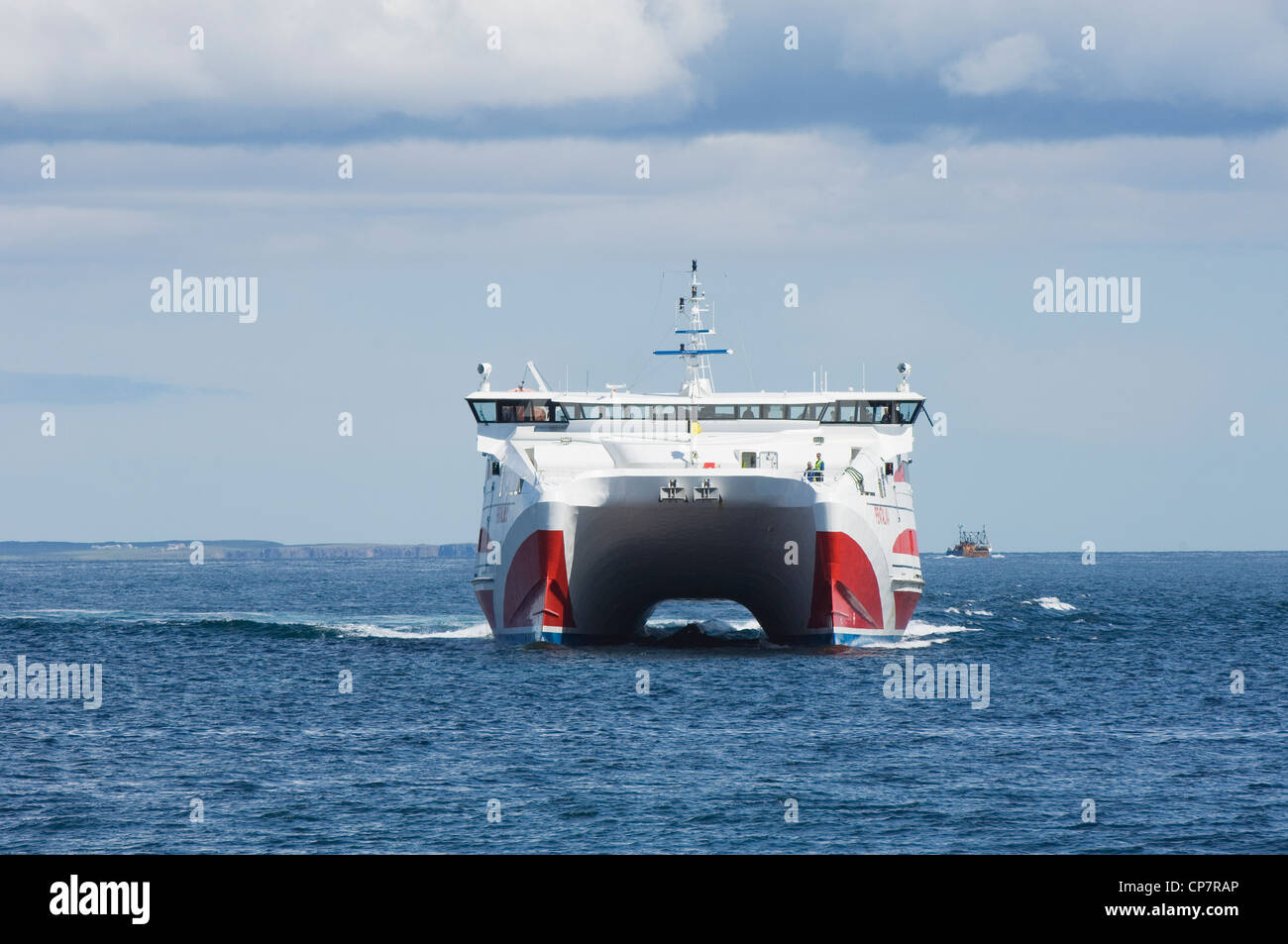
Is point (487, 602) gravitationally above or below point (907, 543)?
below

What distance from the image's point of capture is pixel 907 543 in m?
45.2

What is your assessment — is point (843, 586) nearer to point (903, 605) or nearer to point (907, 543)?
point (903, 605)

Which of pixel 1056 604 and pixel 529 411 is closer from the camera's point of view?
pixel 529 411

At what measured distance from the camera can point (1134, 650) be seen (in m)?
48.0

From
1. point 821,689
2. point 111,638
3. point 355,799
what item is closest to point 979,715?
point 821,689

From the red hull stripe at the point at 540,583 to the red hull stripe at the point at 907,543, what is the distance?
9682mm

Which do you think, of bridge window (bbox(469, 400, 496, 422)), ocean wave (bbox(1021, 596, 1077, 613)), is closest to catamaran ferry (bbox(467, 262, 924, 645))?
bridge window (bbox(469, 400, 496, 422))

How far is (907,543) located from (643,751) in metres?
20.5
